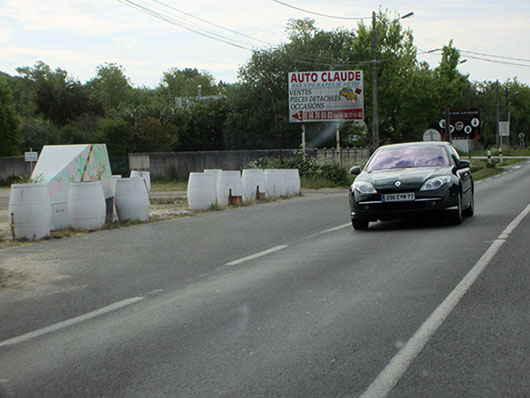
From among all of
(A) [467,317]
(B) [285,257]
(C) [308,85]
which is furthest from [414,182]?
(C) [308,85]

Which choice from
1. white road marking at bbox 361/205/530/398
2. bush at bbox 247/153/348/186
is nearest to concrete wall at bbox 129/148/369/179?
bush at bbox 247/153/348/186

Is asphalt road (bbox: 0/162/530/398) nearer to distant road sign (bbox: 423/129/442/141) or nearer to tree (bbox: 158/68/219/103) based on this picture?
distant road sign (bbox: 423/129/442/141)

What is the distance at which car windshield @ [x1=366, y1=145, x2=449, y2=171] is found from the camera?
44.2 ft

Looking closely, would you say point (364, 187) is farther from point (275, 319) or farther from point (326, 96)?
point (326, 96)

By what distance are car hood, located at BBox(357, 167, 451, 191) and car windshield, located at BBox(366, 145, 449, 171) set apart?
0.28 m

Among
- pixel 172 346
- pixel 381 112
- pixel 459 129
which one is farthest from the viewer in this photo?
pixel 381 112

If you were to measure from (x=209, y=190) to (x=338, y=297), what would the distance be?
13062mm

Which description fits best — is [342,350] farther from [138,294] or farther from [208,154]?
[208,154]

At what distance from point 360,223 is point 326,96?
26204mm

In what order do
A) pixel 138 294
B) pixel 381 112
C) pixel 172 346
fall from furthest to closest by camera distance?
pixel 381 112 < pixel 138 294 < pixel 172 346

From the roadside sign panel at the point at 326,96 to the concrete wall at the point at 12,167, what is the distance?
1695 cm

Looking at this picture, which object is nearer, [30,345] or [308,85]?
[30,345]

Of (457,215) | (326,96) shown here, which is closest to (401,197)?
(457,215)

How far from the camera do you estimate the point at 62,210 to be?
1466cm
